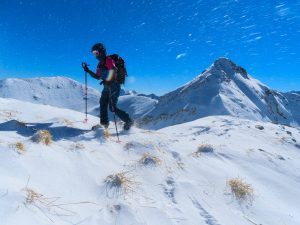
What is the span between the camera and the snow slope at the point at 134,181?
181 inches

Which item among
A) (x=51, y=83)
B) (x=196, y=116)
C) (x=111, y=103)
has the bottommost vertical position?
→ (x=111, y=103)

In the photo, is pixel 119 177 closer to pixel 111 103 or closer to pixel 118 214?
pixel 118 214

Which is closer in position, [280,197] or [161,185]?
[161,185]

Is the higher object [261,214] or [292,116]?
[292,116]

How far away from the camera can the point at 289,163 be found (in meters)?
8.79

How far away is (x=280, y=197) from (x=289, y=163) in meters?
2.67

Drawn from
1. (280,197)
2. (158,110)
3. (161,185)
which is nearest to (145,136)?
(161,185)

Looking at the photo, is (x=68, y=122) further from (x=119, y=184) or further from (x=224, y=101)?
(x=224, y=101)

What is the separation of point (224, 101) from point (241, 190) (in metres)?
21.8

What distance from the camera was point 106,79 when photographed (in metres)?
9.85

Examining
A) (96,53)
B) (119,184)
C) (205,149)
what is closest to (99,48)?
(96,53)

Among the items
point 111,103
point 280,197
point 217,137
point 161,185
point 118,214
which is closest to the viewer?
point 118,214

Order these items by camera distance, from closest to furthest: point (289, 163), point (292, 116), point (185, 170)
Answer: point (185, 170) < point (289, 163) < point (292, 116)

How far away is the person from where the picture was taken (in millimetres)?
9633
